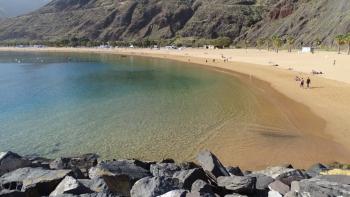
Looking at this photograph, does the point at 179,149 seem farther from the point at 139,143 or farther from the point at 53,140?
the point at 53,140

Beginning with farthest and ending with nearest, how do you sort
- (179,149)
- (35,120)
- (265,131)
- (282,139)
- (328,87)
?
(328,87)
(35,120)
(265,131)
(282,139)
(179,149)

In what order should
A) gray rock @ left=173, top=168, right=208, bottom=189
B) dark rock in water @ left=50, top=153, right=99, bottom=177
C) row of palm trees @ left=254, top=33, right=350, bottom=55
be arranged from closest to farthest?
gray rock @ left=173, top=168, right=208, bottom=189 → dark rock in water @ left=50, top=153, right=99, bottom=177 → row of palm trees @ left=254, top=33, right=350, bottom=55

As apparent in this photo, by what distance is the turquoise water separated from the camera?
25.6 metres

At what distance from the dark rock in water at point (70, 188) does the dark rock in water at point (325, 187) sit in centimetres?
544

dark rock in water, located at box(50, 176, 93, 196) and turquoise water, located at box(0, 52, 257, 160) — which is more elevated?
dark rock in water, located at box(50, 176, 93, 196)

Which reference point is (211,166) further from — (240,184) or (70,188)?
(70,188)

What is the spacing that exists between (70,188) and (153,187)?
6.96 ft

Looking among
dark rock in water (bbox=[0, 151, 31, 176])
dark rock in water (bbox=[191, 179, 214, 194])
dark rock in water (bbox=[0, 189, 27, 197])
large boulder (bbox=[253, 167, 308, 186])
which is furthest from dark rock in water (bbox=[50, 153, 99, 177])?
large boulder (bbox=[253, 167, 308, 186])

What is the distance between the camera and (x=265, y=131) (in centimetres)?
2877

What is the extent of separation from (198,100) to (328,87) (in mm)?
15096

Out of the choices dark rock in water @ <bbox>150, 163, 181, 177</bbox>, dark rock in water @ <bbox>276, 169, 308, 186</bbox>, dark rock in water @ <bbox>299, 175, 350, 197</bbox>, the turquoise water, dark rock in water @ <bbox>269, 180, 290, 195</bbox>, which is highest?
dark rock in water @ <bbox>299, 175, 350, 197</bbox>

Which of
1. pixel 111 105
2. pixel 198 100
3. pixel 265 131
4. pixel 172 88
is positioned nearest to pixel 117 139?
pixel 265 131

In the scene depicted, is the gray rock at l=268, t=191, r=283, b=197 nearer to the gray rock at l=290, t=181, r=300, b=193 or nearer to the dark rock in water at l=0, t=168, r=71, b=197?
the gray rock at l=290, t=181, r=300, b=193

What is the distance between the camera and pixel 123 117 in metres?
34.7
